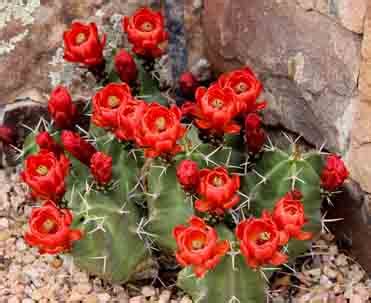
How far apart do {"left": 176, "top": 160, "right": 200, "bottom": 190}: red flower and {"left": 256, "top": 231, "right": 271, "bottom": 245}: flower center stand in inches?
8.2

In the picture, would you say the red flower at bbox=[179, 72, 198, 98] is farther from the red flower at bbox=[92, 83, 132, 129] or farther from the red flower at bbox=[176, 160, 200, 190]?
the red flower at bbox=[176, 160, 200, 190]

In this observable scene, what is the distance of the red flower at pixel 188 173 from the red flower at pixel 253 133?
0.25m

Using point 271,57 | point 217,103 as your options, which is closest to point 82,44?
point 217,103

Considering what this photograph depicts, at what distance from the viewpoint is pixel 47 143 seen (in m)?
2.09

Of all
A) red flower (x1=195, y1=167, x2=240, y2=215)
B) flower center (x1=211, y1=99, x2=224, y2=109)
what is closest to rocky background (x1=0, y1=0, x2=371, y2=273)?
flower center (x1=211, y1=99, x2=224, y2=109)

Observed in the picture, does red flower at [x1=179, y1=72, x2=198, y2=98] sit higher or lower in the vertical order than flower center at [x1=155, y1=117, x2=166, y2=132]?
lower

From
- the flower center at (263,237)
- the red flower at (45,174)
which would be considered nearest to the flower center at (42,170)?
the red flower at (45,174)

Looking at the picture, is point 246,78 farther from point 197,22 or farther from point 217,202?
point 197,22

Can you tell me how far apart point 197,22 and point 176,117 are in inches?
33.6

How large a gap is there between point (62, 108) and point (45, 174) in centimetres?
29

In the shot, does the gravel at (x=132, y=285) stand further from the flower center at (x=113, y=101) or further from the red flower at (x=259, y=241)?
the flower center at (x=113, y=101)

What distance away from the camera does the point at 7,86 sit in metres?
2.56

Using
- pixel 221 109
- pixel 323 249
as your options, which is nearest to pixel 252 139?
pixel 221 109

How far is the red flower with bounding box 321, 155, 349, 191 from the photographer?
1936 mm
